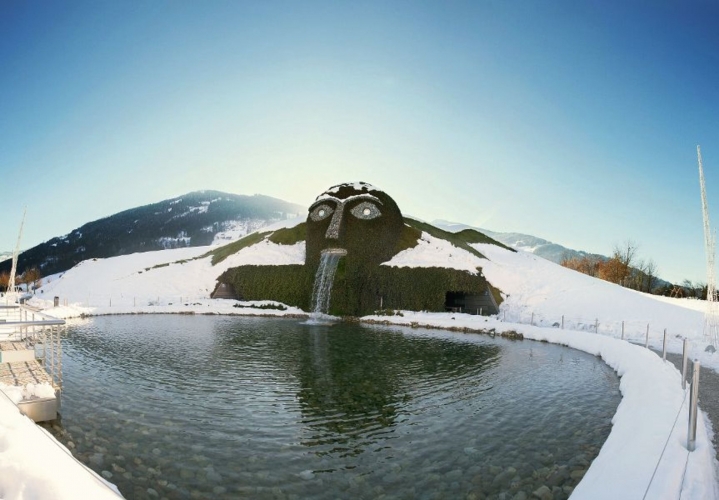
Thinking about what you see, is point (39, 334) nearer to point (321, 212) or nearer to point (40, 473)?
point (40, 473)

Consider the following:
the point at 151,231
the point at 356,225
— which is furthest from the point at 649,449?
the point at 151,231

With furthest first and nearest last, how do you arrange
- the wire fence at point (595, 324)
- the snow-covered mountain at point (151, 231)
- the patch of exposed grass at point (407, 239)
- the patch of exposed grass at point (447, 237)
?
the snow-covered mountain at point (151, 231) → the patch of exposed grass at point (447, 237) → the patch of exposed grass at point (407, 239) → the wire fence at point (595, 324)

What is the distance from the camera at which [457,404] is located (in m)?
10.9

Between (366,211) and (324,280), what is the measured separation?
7.14m

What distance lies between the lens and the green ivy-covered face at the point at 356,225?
117 ft

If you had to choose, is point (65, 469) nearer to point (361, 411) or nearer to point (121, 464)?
point (121, 464)

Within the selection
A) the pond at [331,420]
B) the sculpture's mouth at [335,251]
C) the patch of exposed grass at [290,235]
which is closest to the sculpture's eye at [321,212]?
the sculpture's mouth at [335,251]

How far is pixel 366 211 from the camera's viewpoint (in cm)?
3659

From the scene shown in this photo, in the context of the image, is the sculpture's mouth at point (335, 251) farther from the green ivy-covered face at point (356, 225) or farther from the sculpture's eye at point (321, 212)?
the sculpture's eye at point (321, 212)

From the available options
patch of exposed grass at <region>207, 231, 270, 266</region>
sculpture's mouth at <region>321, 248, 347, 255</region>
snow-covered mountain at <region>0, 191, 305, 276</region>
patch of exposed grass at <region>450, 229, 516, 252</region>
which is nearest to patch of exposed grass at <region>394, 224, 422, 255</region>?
sculpture's mouth at <region>321, 248, 347, 255</region>

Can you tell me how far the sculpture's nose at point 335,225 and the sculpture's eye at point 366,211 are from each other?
114 cm

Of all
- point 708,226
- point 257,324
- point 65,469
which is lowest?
point 257,324

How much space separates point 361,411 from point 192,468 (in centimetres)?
435

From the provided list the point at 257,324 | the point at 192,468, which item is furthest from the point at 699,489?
the point at 257,324
